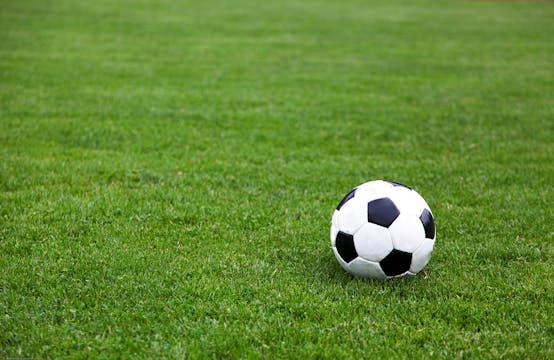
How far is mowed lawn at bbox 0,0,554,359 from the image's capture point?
398cm

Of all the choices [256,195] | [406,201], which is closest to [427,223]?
[406,201]

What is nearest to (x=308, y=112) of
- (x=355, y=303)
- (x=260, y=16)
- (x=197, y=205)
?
(x=197, y=205)

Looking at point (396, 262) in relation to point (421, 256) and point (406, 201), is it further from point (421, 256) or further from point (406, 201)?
point (406, 201)

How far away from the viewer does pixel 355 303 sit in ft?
14.0

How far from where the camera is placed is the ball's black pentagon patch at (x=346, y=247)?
452cm

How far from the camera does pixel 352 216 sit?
181 inches

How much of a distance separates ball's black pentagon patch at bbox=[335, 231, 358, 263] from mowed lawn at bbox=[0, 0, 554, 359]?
0.72ft

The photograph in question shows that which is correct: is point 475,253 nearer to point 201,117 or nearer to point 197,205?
point 197,205

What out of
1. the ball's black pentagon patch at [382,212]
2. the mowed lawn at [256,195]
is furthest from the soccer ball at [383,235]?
the mowed lawn at [256,195]

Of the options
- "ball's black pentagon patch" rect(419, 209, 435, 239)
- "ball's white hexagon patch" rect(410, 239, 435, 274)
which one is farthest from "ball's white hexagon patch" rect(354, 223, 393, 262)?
"ball's black pentagon patch" rect(419, 209, 435, 239)

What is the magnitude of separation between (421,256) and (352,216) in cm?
61

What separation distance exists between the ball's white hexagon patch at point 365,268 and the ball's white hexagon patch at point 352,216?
9.5 inches

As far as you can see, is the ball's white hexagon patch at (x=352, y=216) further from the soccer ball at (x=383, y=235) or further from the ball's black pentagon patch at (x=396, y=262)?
the ball's black pentagon patch at (x=396, y=262)

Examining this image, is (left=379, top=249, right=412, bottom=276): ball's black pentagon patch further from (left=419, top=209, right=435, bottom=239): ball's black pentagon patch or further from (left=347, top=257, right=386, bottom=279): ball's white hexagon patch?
(left=419, top=209, right=435, bottom=239): ball's black pentagon patch
